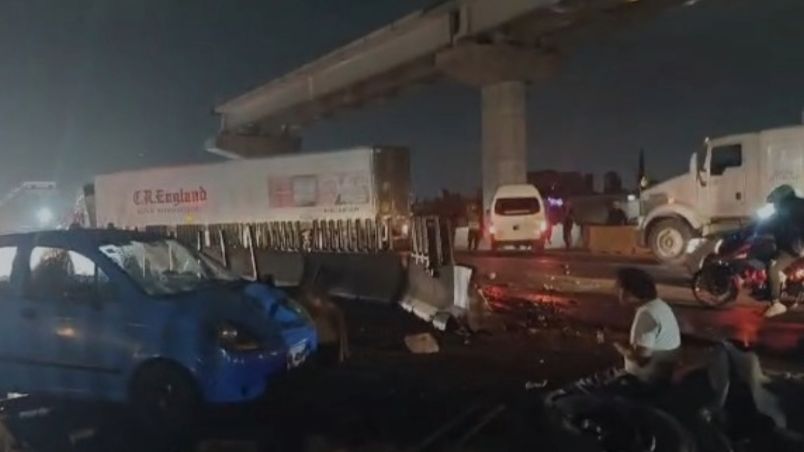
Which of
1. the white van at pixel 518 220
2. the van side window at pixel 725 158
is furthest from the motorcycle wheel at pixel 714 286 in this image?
the white van at pixel 518 220

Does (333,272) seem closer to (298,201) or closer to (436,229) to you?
(436,229)

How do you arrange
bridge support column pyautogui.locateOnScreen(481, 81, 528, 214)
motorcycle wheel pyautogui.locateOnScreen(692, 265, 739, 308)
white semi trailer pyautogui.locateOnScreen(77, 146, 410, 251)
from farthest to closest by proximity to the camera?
1. bridge support column pyautogui.locateOnScreen(481, 81, 528, 214)
2. white semi trailer pyautogui.locateOnScreen(77, 146, 410, 251)
3. motorcycle wheel pyautogui.locateOnScreen(692, 265, 739, 308)

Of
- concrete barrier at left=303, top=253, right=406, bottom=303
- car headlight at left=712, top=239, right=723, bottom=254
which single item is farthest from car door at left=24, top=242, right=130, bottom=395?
car headlight at left=712, top=239, right=723, bottom=254

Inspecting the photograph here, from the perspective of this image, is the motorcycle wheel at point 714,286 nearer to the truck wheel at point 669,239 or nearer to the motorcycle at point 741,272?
the motorcycle at point 741,272

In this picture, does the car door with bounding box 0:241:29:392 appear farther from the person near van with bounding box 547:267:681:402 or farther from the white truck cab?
the white truck cab

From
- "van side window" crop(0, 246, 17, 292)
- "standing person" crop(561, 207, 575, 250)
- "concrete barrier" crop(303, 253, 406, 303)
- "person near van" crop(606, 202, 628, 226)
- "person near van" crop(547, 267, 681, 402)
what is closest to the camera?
"person near van" crop(547, 267, 681, 402)

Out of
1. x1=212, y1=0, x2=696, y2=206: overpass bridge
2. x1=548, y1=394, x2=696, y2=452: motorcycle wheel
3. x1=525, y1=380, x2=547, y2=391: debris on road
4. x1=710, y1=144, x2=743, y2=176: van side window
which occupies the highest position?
x1=212, y1=0, x2=696, y2=206: overpass bridge

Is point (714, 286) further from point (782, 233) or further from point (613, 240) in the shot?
point (613, 240)

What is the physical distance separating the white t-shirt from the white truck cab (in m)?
17.4

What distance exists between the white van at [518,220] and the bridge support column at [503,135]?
6410 mm

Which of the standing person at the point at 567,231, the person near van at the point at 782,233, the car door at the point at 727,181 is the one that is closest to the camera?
the person near van at the point at 782,233

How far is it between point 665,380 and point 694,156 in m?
19.7

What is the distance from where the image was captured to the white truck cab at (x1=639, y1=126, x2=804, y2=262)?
23609 millimetres

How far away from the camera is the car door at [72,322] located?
8.81 metres
